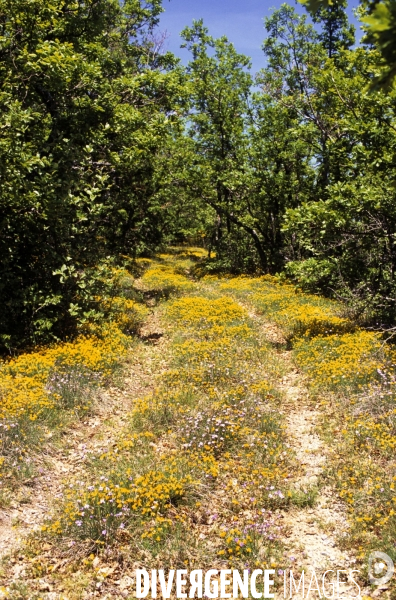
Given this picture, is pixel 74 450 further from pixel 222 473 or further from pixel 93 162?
pixel 93 162

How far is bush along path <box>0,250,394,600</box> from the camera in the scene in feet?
16.8

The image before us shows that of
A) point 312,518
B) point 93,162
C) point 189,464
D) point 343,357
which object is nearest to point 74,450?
point 189,464

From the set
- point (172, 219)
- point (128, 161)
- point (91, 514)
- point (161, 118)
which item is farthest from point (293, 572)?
point (172, 219)

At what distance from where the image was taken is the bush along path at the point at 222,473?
5.12 m

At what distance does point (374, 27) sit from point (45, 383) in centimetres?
880

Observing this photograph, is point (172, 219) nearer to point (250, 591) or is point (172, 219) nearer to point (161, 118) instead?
point (161, 118)

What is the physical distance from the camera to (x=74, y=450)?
746 centimetres

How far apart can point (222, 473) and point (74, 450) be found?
9.11ft

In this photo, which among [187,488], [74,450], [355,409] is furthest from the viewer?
[355,409]

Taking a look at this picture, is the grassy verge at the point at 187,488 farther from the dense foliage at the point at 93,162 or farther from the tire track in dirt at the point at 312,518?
the dense foliage at the point at 93,162

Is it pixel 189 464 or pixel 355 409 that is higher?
pixel 355 409

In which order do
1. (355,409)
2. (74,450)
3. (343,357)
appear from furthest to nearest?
(343,357) < (355,409) < (74,450)

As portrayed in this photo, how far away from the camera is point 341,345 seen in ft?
35.9

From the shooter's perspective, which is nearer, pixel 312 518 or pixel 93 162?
pixel 312 518
